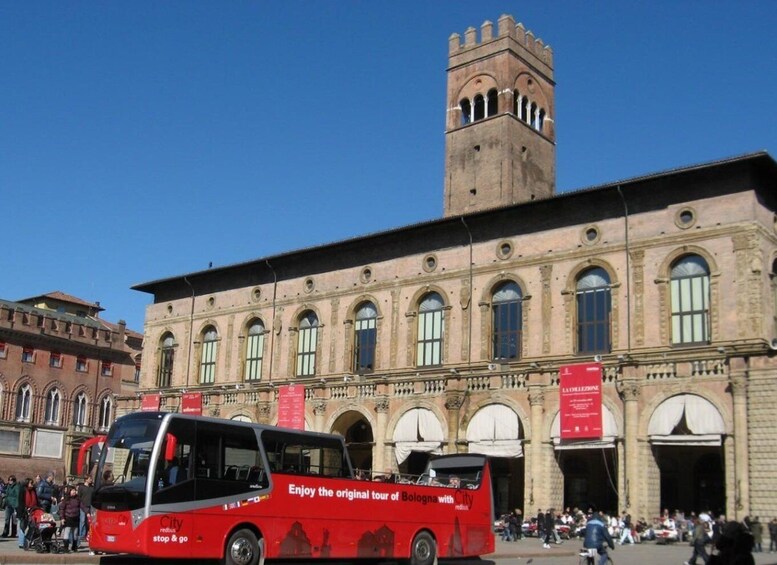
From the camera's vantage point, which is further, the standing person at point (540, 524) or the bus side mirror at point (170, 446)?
the standing person at point (540, 524)

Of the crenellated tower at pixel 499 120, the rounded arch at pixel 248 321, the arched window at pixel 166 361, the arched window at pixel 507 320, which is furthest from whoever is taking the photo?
the arched window at pixel 166 361

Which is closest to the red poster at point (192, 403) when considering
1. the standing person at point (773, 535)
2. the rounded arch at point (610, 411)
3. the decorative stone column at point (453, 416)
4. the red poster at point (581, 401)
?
the decorative stone column at point (453, 416)

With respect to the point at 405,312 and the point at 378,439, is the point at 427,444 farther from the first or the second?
the point at 405,312

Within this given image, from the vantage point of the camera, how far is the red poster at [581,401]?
3422 cm

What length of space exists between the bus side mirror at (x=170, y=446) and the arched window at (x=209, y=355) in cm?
3468

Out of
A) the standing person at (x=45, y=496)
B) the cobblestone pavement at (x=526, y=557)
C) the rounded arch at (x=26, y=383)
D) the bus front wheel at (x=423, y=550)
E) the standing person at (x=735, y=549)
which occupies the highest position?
the rounded arch at (x=26, y=383)

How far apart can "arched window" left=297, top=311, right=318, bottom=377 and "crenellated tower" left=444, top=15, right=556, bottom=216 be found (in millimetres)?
11434

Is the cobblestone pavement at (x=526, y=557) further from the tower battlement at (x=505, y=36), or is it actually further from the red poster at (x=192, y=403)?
the tower battlement at (x=505, y=36)

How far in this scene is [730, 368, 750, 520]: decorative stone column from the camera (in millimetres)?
30453

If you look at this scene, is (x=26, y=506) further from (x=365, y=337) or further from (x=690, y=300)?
(x=690, y=300)

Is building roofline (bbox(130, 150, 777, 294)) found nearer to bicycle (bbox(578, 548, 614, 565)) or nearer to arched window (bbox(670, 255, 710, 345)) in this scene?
arched window (bbox(670, 255, 710, 345))

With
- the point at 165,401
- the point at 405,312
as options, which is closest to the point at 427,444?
the point at 405,312

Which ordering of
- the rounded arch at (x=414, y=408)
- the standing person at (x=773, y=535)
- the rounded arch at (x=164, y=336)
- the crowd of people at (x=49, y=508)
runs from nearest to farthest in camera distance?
the crowd of people at (x=49, y=508), the standing person at (x=773, y=535), the rounded arch at (x=414, y=408), the rounded arch at (x=164, y=336)

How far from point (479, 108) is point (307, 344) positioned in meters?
19.5
